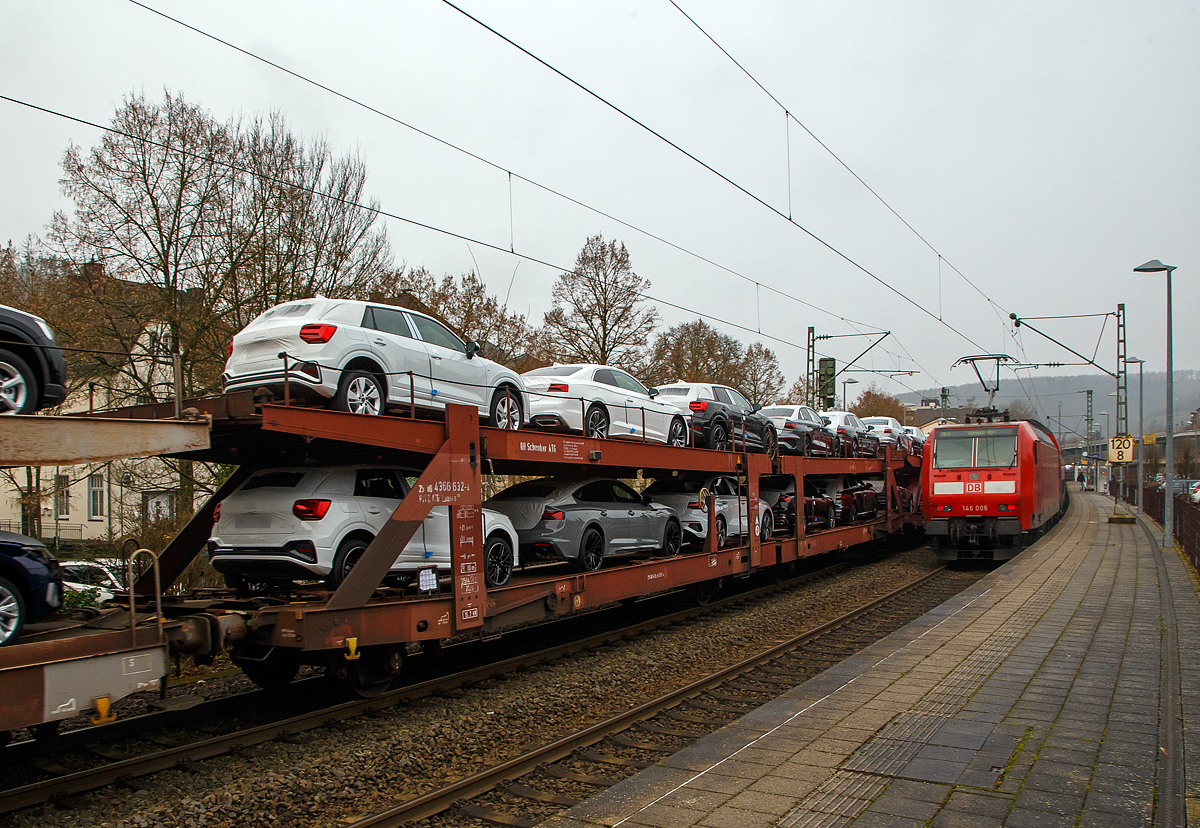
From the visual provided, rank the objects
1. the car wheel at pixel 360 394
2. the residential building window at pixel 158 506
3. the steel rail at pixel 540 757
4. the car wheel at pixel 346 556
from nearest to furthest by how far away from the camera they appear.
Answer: the steel rail at pixel 540 757
the car wheel at pixel 346 556
the car wheel at pixel 360 394
the residential building window at pixel 158 506

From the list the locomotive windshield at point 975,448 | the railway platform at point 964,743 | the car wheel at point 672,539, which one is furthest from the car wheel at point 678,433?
the locomotive windshield at point 975,448

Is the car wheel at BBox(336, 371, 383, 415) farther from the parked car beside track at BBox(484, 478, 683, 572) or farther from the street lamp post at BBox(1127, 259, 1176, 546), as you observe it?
the street lamp post at BBox(1127, 259, 1176, 546)

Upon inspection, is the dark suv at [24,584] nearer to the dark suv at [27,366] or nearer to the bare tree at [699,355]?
the dark suv at [27,366]

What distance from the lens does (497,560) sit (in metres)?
9.01

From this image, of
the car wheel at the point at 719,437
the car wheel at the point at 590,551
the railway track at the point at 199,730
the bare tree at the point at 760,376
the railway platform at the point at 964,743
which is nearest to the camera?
the railway platform at the point at 964,743

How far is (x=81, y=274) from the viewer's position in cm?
1661

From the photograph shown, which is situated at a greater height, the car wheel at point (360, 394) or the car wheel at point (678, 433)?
the car wheel at point (360, 394)

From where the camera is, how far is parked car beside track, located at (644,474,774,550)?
1338 cm

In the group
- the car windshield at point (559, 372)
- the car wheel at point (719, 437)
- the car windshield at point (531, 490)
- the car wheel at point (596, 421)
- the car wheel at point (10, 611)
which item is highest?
the car windshield at point (559, 372)

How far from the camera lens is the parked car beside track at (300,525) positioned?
23.6ft

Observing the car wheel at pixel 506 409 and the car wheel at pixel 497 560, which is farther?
the car wheel at pixel 506 409

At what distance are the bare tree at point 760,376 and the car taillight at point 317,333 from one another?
3241 cm

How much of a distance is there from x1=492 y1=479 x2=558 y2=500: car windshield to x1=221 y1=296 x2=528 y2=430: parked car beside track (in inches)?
55.2

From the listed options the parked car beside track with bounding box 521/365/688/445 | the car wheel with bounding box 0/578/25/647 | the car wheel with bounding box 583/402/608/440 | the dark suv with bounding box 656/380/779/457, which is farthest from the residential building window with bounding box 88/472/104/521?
the car wheel with bounding box 0/578/25/647
